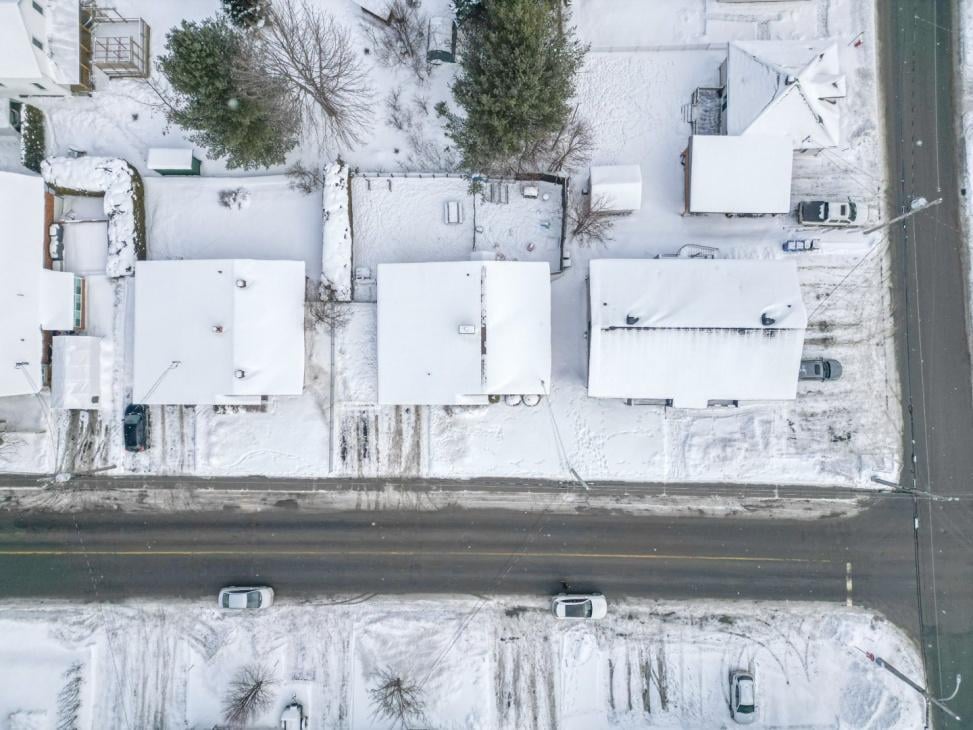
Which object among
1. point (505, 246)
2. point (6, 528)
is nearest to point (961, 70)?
point (505, 246)

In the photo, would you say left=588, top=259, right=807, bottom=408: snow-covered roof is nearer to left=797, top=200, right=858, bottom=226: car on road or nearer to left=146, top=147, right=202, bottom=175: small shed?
left=797, top=200, right=858, bottom=226: car on road

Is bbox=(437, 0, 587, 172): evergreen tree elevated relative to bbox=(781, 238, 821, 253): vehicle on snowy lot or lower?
elevated

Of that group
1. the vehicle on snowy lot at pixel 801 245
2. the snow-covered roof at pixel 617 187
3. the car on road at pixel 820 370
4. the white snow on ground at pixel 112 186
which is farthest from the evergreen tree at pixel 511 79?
the car on road at pixel 820 370

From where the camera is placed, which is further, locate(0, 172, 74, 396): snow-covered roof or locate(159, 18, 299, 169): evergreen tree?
locate(0, 172, 74, 396): snow-covered roof

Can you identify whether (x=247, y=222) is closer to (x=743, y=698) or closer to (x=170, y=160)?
(x=170, y=160)

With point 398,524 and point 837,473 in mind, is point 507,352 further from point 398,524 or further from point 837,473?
point 837,473

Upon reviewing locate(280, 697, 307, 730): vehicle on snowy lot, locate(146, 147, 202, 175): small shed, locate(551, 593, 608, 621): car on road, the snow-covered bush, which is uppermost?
the snow-covered bush

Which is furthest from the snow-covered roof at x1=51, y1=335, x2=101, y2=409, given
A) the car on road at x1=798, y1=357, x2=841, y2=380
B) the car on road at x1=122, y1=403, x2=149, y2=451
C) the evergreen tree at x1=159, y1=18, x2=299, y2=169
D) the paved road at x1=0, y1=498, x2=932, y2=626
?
the car on road at x1=798, y1=357, x2=841, y2=380

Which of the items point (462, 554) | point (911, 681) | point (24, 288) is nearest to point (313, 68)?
point (24, 288)
